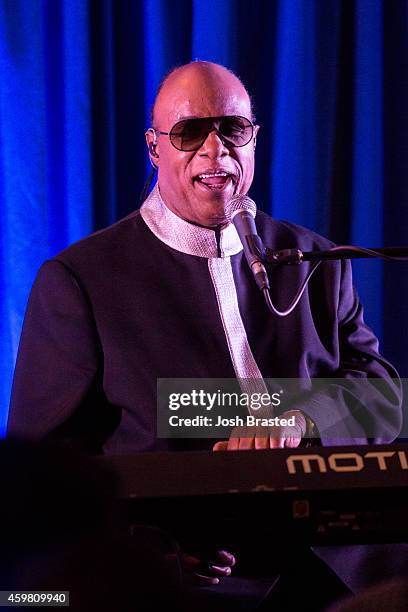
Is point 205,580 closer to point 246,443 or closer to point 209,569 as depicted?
point 209,569

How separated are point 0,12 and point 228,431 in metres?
1.42

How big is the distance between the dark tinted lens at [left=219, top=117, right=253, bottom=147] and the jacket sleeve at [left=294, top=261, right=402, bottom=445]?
16.1 inches

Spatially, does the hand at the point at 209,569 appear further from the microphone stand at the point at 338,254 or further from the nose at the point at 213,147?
the nose at the point at 213,147

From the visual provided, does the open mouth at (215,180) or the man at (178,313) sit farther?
the open mouth at (215,180)

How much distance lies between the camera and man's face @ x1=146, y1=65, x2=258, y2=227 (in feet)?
6.11

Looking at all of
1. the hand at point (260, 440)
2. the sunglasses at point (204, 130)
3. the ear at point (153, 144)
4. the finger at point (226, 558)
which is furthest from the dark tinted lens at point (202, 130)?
the finger at point (226, 558)

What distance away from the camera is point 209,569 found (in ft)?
4.54

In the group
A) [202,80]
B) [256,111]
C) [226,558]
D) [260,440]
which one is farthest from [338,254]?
[256,111]

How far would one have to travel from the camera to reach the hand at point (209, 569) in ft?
4.45

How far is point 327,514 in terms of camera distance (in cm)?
99

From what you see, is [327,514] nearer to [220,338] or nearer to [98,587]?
[98,587]

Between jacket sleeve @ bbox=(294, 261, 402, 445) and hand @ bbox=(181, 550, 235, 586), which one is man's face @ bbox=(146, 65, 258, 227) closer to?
jacket sleeve @ bbox=(294, 261, 402, 445)

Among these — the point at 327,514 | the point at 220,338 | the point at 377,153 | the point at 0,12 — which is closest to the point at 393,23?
the point at 377,153

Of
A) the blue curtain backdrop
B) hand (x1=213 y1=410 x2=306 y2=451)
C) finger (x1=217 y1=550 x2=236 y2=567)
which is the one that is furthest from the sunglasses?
finger (x1=217 y1=550 x2=236 y2=567)
